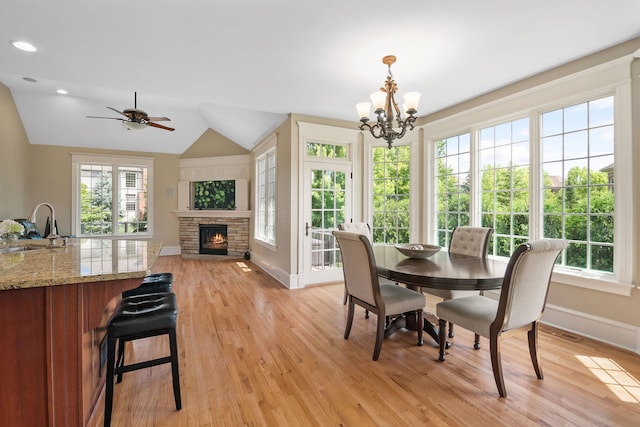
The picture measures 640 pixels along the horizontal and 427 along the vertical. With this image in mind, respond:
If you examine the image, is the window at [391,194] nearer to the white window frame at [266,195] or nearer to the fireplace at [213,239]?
the white window frame at [266,195]

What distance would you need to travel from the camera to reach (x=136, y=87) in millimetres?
3381

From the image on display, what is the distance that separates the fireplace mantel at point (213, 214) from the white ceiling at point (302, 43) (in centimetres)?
327

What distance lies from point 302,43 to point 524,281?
8.11ft

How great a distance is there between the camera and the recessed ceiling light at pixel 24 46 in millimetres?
2465

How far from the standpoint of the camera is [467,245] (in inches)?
119

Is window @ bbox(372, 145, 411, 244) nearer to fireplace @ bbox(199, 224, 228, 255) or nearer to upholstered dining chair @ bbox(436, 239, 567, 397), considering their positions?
upholstered dining chair @ bbox(436, 239, 567, 397)

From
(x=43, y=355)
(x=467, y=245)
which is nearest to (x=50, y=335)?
(x=43, y=355)

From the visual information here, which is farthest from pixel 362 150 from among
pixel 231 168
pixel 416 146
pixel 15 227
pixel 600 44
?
pixel 15 227

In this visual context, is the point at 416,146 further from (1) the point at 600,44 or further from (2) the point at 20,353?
(2) the point at 20,353

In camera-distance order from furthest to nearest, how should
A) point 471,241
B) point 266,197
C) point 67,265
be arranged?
point 266,197 < point 471,241 < point 67,265

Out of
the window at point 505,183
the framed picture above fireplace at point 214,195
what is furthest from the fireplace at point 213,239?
the window at point 505,183

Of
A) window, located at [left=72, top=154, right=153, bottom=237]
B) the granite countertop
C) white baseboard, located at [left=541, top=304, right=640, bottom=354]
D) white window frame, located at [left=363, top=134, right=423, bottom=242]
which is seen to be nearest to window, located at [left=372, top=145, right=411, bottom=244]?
white window frame, located at [left=363, top=134, right=423, bottom=242]

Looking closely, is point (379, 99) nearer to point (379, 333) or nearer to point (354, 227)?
point (354, 227)

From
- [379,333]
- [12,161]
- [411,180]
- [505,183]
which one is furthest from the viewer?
[12,161]
